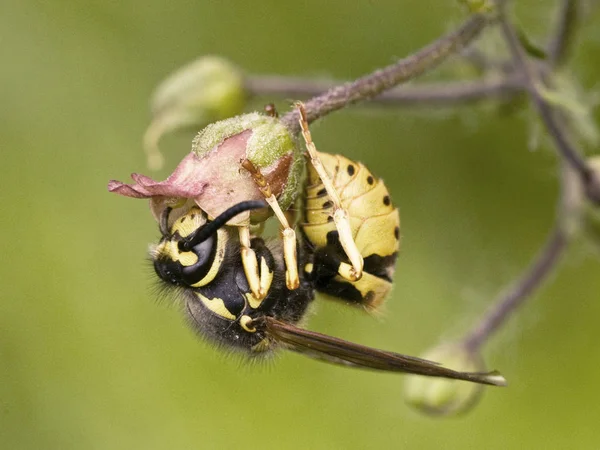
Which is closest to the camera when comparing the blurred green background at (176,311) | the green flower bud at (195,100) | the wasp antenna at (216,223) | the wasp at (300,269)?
the wasp antenna at (216,223)

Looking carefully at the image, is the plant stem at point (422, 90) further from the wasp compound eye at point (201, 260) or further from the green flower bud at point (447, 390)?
the wasp compound eye at point (201, 260)

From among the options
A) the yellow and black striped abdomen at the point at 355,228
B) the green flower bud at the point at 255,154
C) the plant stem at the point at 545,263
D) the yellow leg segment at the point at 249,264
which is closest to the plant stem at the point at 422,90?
the plant stem at the point at 545,263

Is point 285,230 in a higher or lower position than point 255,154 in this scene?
lower

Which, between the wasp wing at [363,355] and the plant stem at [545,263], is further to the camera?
the plant stem at [545,263]

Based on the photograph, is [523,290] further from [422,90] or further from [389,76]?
[389,76]

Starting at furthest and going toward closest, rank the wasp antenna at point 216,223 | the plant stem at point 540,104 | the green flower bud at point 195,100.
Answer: the green flower bud at point 195,100, the plant stem at point 540,104, the wasp antenna at point 216,223

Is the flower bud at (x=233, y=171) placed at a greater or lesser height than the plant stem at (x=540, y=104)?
lesser

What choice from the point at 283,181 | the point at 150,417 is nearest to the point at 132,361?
the point at 150,417

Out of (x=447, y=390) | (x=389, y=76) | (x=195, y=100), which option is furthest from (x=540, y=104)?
(x=195, y=100)
